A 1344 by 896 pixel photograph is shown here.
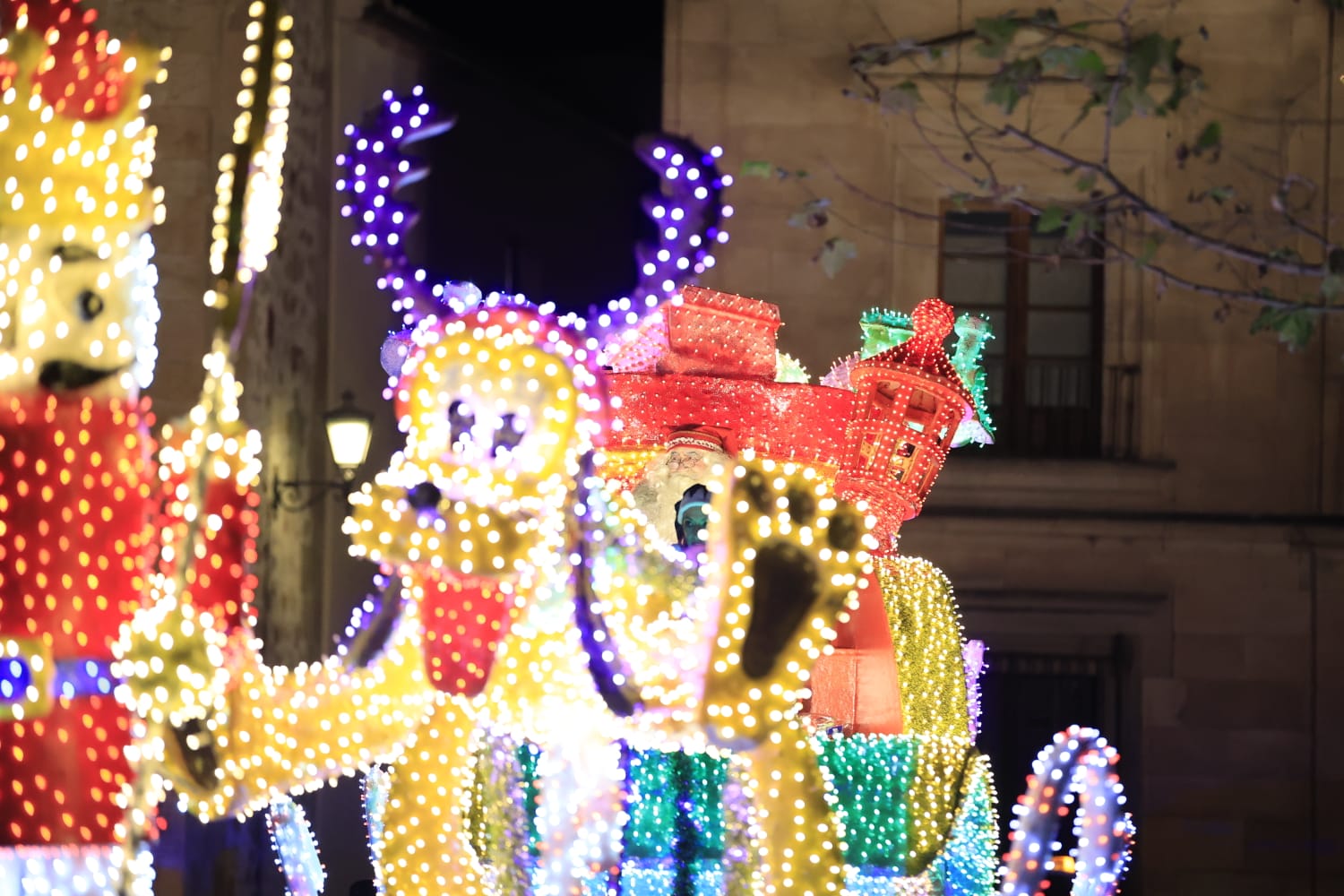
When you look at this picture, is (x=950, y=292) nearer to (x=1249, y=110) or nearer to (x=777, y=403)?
(x=1249, y=110)

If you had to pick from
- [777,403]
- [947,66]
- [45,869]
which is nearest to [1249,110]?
[947,66]

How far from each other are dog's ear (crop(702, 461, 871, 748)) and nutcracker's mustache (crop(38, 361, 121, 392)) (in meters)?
1.76

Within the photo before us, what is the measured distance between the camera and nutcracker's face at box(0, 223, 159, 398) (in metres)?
5.02

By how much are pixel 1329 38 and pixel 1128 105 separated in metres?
9.12

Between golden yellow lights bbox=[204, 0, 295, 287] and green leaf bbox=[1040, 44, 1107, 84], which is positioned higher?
green leaf bbox=[1040, 44, 1107, 84]

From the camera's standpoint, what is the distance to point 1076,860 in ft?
21.8

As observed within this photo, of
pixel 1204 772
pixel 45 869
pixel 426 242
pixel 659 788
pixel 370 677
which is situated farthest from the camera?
pixel 426 242

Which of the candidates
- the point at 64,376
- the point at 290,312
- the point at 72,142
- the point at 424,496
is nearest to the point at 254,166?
the point at 72,142

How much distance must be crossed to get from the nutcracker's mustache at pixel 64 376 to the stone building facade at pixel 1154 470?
885cm

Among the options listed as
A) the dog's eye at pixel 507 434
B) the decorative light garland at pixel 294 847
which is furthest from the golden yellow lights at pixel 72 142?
the decorative light garland at pixel 294 847

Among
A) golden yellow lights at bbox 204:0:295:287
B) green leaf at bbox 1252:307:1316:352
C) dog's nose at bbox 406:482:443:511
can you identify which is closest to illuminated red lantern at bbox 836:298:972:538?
green leaf at bbox 1252:307:1316:352

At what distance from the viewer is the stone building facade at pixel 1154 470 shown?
13.6 metres

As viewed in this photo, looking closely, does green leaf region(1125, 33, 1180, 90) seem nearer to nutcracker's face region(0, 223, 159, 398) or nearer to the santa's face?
the santa's face

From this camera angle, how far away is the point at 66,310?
5039mm
